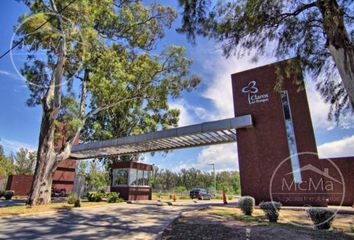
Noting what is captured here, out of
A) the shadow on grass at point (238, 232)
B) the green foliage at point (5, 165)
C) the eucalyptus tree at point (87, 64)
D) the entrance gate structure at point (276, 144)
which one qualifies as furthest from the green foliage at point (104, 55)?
the green foliage at point (5, 165)

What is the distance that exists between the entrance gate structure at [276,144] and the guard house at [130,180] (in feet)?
15.1

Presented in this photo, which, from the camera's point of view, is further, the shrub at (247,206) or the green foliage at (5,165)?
the green foliage at (5,165)

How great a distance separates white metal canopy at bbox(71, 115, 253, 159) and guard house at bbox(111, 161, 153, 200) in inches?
68.8

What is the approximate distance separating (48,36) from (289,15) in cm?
1276

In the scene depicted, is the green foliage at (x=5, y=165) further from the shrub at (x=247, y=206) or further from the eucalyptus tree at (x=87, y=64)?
the shrub at (x=247, y=206)

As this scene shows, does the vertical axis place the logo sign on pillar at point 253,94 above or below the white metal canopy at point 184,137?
above

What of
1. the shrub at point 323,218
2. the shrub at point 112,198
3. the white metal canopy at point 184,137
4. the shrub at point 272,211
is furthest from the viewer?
the shrub at point 112,198

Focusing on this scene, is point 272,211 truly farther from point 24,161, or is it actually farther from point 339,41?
point 24,161

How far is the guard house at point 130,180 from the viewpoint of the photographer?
19.8 m

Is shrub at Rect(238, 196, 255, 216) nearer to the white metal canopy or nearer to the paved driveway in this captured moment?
the paved driveway

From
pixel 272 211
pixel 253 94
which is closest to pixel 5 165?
pixel 253 94

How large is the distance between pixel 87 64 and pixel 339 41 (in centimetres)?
1437

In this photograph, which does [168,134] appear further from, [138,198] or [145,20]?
[145,20]

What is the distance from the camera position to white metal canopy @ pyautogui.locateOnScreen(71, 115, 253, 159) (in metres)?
15.0
